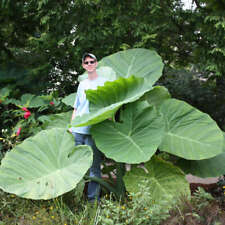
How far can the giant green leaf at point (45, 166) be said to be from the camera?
2094mm

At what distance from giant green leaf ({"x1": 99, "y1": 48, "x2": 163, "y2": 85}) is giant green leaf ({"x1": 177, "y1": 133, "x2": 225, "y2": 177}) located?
0.84 metres

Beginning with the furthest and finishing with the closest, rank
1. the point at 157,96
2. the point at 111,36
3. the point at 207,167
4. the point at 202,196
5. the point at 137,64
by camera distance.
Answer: the point at 111,36
the point at 137,64
the point at 157,96
the point at 207,167
the point at 202,196

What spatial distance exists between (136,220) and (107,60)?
164 cm

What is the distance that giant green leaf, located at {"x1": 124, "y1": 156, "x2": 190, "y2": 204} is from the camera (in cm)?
231

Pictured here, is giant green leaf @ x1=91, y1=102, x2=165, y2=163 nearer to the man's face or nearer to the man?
the man

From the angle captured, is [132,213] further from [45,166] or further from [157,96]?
[157,96]

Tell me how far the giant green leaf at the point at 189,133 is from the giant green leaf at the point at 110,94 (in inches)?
17.4

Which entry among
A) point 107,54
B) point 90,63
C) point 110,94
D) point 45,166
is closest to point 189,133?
point 110,94

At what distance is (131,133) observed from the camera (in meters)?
2.31

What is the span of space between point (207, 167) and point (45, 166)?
4.46 ft

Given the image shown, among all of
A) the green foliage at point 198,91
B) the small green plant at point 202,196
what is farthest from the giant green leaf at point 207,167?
the green foliage at point 198,91

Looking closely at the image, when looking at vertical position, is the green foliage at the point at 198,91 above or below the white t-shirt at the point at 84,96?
below

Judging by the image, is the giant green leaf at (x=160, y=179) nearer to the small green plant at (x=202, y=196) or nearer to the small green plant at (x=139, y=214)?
the small green plant at (x=202, y=196)

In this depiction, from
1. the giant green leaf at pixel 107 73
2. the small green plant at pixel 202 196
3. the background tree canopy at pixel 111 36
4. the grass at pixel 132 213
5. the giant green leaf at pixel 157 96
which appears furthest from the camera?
the background tree canopy at pixel 111 36
